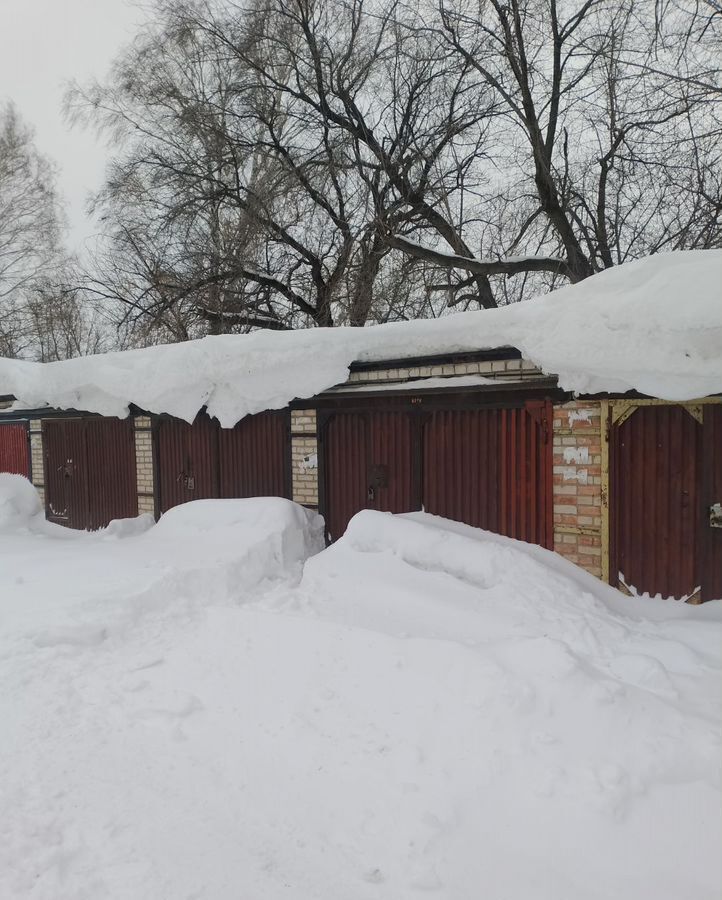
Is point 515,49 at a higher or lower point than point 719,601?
higher

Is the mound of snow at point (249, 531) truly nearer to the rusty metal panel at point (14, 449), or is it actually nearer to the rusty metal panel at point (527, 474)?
the rusty metal panel at point (527, 474)

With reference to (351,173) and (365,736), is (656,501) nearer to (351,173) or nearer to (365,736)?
(365,736)

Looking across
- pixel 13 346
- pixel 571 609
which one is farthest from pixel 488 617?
pixel 13 346

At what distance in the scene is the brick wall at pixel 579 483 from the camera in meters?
5.04

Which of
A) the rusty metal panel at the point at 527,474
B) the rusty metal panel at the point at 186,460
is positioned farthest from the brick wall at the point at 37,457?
the rusty metal panel at the point at 527,474

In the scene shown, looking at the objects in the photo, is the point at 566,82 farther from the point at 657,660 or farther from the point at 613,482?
the point at 657,660

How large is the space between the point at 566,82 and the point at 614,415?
8.28m

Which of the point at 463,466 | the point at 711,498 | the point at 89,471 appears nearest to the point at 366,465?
the point at 463,466

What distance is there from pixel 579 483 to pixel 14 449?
9.16 meters

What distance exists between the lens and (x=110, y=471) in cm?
849

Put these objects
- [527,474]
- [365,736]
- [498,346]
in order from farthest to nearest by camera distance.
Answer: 1. [527,474]
2. [498,346]
3. [365,736]

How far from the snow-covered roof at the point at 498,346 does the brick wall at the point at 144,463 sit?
37cm

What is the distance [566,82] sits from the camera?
33.2 ft

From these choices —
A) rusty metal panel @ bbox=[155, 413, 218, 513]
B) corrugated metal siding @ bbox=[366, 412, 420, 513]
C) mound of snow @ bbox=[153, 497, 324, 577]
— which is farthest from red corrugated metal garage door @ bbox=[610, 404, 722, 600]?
rusty metal panel @ bbox=[155, 413, 218, 513]
